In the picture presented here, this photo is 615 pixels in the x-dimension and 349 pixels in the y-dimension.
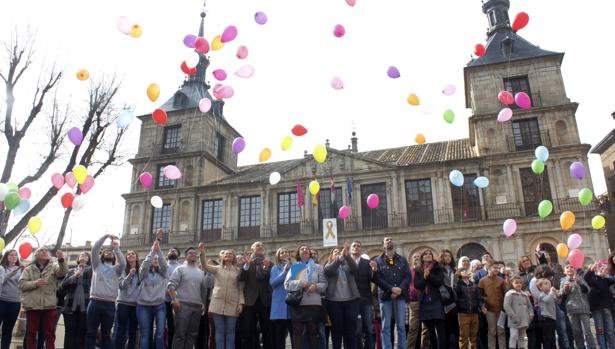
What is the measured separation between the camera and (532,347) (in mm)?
8008

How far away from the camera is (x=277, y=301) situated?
6.92m

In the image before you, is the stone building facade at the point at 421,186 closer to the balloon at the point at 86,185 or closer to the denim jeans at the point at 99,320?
the balloon at the point at 86,185

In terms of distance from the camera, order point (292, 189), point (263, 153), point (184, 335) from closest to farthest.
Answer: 1. point (184, 335)
2. point (263, 153)
3. point (292, 189)

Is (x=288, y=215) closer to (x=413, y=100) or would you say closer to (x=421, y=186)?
(x=421, y=186)

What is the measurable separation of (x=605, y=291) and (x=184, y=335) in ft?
24.3

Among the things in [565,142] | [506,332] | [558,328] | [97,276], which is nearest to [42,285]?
[97,276]

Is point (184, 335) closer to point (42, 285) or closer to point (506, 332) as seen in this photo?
point (42, 285)

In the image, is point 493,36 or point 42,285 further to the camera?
point 493,36

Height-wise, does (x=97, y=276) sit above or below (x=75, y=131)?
below

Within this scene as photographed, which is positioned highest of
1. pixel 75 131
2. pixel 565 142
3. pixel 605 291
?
pixel 565 142

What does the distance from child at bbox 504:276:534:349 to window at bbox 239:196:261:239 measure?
18193 millimetres

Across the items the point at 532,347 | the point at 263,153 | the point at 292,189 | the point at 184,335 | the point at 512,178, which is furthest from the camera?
the point at 292,189

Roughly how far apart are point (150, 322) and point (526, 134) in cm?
2102

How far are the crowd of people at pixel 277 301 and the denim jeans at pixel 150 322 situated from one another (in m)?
0.01
